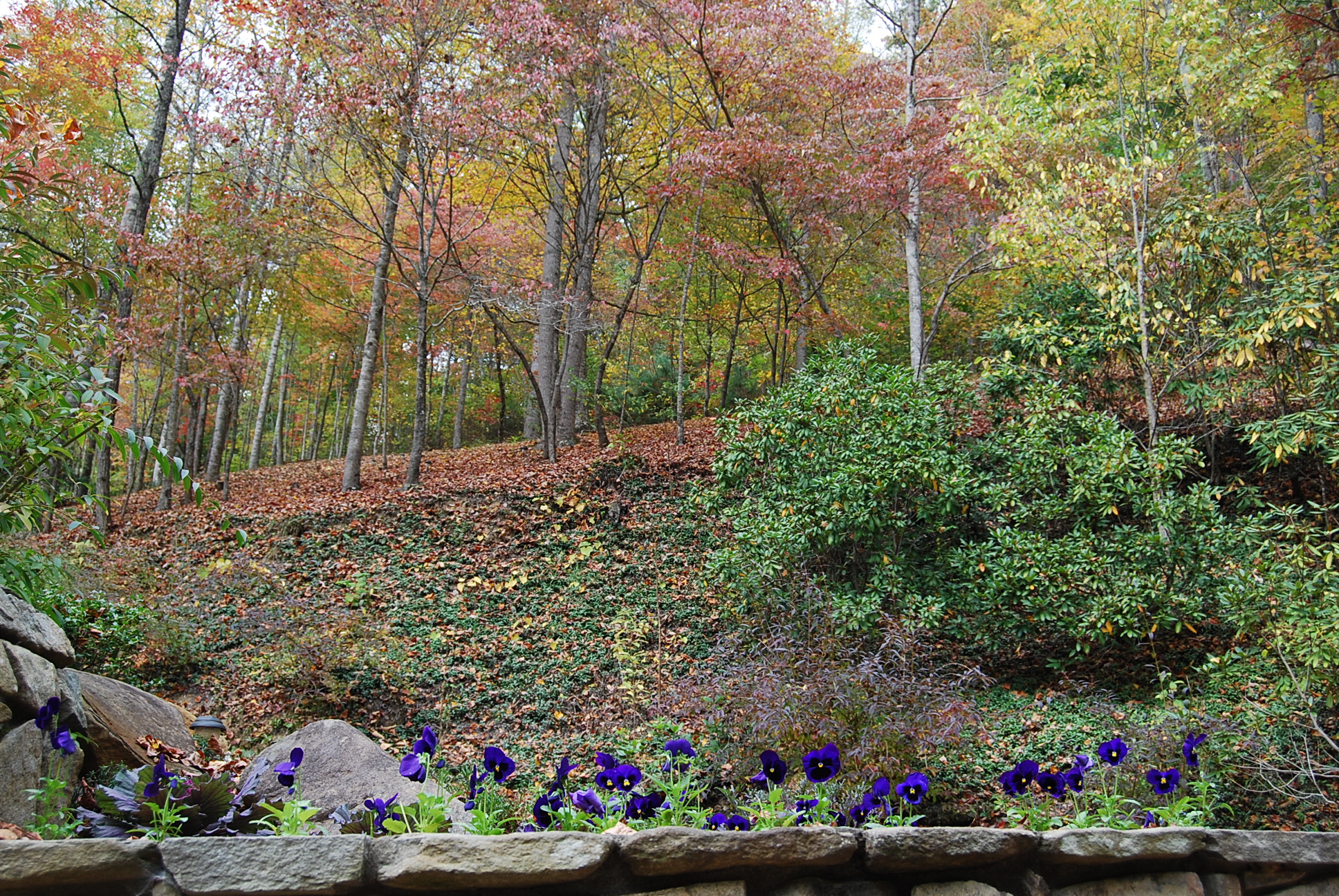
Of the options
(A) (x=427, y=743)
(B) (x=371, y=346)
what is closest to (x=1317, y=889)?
(A) (x=427, y=743)

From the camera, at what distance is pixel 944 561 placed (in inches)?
249

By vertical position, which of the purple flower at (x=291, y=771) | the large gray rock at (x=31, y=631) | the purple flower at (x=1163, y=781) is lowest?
the purple flower at (x=1163, y=781)

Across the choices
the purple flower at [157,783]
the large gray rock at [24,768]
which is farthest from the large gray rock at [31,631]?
the purple flower at [157,783]

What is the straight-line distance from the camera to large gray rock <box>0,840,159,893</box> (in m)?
1.54

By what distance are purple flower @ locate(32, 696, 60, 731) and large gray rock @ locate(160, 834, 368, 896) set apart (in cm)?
113

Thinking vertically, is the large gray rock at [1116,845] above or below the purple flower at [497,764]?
below

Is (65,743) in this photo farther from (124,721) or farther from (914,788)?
(914,788)

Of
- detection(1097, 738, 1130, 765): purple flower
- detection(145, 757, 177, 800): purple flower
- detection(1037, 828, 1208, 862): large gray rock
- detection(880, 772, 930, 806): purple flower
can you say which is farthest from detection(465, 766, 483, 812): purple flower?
detection(1097, 738, 1130, 765): purple flower

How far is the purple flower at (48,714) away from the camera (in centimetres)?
245

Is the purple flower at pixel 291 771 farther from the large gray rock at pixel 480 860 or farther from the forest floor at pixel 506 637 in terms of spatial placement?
the forest floor at pixel 506 637

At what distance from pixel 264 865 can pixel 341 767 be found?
2.53 meters

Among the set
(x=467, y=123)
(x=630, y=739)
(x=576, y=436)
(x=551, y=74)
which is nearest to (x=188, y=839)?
(x=630, y=739)

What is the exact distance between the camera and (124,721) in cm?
347

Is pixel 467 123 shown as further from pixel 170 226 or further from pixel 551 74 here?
pixel 170 226
